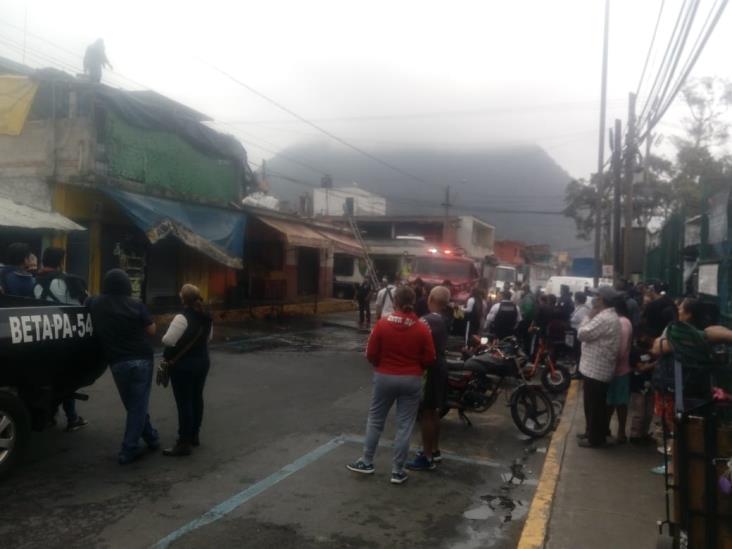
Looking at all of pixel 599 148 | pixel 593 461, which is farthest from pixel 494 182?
pixel 593 461

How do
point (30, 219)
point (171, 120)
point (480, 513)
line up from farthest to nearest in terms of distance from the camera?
1. point (171, 120)
2. point (30, 219)
3. point (480, 513)

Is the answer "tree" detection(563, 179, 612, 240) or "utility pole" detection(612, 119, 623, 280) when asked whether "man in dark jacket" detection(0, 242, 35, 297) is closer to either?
"utility pole" detection(612, 119, 623, 280)

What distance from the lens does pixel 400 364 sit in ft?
18.4

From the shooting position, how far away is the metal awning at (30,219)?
41.1ft

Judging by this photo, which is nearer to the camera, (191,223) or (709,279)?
(709,279)

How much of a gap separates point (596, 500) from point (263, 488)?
107 inches

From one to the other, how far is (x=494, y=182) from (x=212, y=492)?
169m

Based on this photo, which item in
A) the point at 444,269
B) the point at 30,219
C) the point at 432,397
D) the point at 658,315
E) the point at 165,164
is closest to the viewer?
the point at 432,397

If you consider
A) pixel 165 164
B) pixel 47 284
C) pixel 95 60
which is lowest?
pixel 47 284

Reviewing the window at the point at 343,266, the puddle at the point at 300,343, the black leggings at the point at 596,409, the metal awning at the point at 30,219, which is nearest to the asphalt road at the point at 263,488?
the black leggings at the point at 596,409

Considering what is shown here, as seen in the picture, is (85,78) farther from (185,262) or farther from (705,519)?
(705,519)

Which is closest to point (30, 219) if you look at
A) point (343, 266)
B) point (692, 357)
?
point (692, 357)

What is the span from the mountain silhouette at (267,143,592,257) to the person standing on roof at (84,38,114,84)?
96138mm

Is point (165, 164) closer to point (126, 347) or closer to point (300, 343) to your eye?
point (300, 343)
